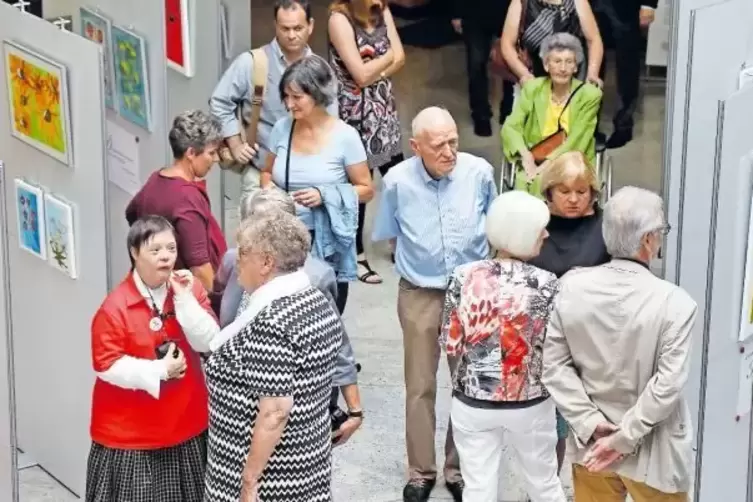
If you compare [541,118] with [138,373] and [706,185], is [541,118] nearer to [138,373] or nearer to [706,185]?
[706,185]

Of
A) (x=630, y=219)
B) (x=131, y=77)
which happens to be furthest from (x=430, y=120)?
(x=131, y=77)

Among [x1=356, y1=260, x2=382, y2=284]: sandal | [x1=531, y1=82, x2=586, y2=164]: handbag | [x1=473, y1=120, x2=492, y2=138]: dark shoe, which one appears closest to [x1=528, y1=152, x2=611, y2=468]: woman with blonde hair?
[x1=531, y1=82, x2=586, y2=164]: handbag

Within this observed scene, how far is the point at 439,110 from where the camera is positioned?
20.5 ft

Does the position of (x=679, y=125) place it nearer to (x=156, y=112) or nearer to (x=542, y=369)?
(x=542, y=369)

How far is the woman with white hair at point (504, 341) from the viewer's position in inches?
215

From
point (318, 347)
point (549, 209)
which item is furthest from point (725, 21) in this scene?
point (318, 347)

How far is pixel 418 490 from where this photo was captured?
6.68m

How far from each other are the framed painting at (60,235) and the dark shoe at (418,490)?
1538mm

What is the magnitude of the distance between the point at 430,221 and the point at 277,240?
1.37 metres

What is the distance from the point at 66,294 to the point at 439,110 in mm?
1610

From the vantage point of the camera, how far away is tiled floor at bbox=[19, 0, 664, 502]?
6883mm

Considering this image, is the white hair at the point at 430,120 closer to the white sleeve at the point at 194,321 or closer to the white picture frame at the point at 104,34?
the white sleeve at the point at 194,321

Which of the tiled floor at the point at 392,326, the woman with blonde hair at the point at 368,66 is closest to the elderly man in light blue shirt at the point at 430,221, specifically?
the tiled floor at the point at 392,326

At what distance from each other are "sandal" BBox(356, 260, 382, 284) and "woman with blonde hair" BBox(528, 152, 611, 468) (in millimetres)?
2986
